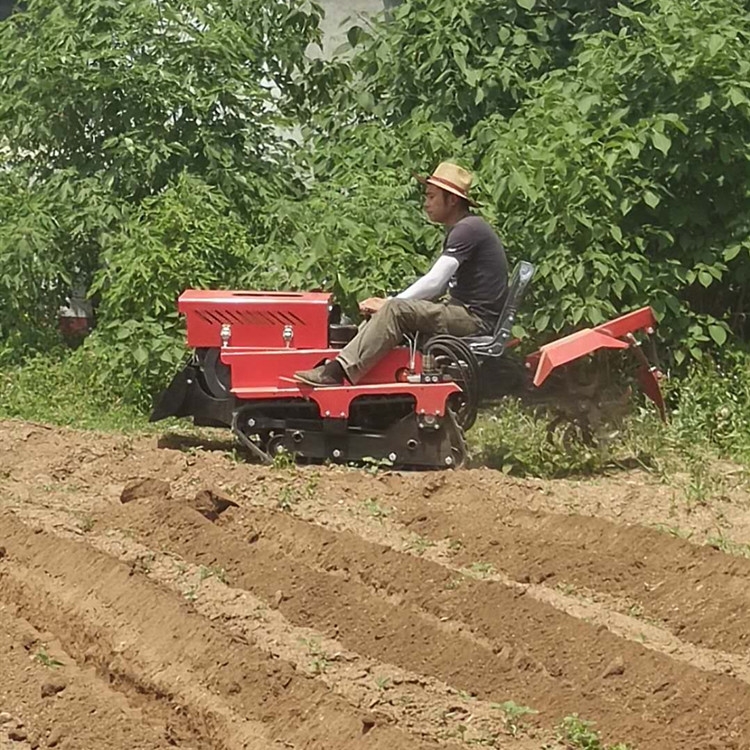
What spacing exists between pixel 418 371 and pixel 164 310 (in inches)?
107

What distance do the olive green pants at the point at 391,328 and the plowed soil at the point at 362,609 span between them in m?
0.63

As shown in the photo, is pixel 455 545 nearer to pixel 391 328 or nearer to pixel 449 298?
pixel 391 328

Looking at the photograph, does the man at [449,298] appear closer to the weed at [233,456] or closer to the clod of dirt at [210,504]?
the weed at [233,456]

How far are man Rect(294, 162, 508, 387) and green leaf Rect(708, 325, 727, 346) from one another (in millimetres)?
1770

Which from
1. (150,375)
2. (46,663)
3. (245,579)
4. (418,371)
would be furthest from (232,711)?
(150,375)

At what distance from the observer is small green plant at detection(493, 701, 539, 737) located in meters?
4.96

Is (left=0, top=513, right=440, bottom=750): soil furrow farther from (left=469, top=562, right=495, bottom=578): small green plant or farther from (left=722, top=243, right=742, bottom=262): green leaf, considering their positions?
(left=722, top=243, right=742, bottom=262): green leaf

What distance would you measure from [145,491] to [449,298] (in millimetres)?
2168

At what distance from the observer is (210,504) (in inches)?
301

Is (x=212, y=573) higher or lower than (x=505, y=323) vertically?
lower

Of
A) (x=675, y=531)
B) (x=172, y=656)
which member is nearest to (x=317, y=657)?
(x=172, y=656)

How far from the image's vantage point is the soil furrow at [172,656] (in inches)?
193

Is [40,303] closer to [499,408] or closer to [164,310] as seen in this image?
[164,310]

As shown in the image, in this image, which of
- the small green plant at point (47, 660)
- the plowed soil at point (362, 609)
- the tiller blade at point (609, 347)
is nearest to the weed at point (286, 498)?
the plowed soil at point (362, 609)
